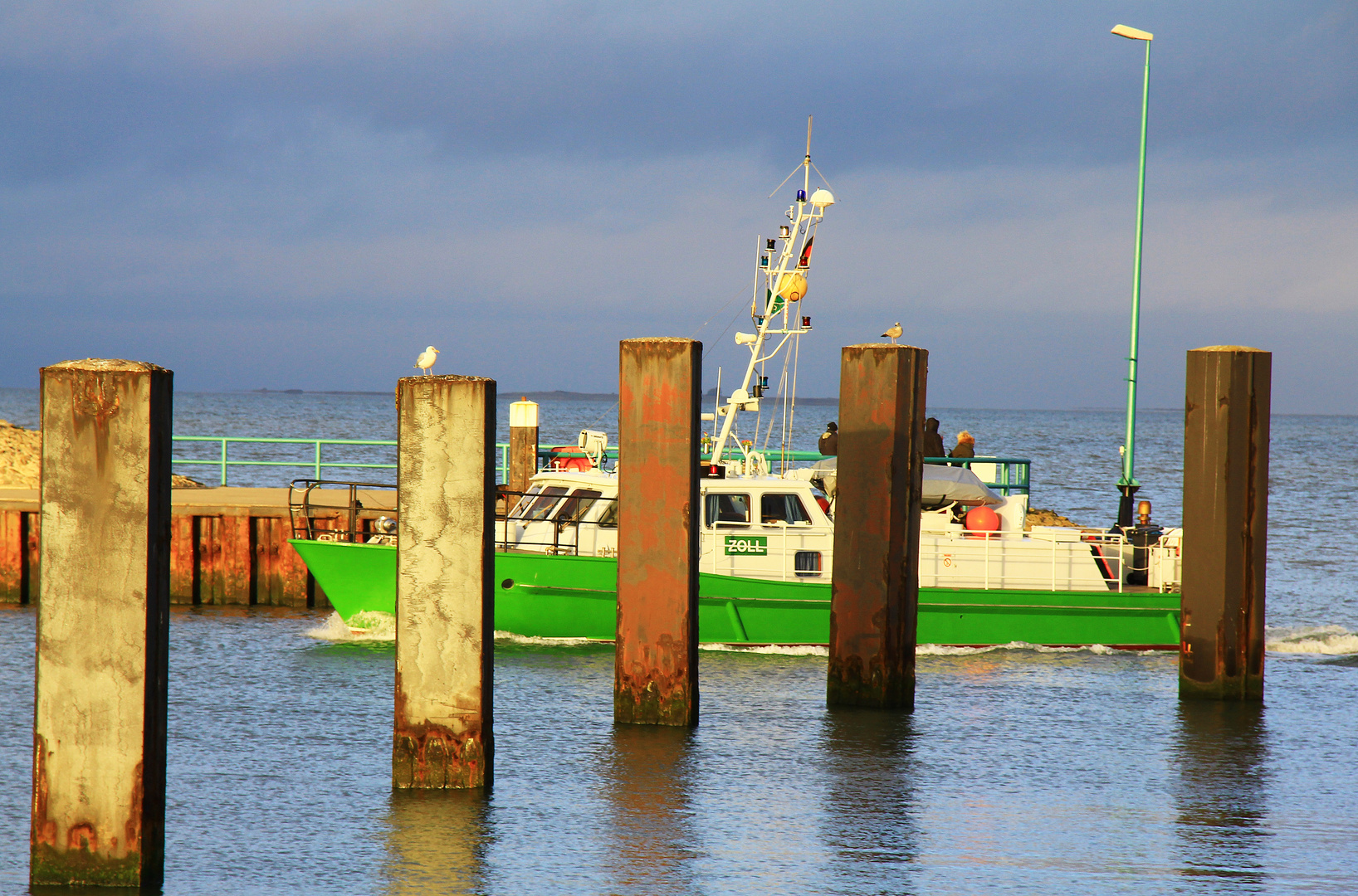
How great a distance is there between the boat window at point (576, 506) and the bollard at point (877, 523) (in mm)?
4187

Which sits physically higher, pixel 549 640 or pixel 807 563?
pixel 807 563

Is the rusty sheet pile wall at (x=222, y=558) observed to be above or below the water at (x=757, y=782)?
above

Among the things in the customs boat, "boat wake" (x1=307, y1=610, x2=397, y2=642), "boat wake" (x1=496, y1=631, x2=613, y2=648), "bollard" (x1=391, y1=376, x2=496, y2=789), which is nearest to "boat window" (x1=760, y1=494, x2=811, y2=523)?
the customs boat

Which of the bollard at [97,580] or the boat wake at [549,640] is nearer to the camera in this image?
the bollard at [97,580]

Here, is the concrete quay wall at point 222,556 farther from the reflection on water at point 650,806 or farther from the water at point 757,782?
the reflection on water at point 650,806

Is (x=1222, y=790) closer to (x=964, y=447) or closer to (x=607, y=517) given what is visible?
(x=607, y=517)

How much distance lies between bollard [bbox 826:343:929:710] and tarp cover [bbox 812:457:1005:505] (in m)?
4.07

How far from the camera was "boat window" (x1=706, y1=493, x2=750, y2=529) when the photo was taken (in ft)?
42.9

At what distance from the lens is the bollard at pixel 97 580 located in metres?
5.44

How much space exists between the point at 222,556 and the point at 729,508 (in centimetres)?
657

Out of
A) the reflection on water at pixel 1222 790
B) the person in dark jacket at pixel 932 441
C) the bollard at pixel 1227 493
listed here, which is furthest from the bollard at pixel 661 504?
the person in dark jacket at pixel 932 441

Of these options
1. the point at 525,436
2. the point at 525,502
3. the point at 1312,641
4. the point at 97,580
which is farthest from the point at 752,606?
the point at 97,580

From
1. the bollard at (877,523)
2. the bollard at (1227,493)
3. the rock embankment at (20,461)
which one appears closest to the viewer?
the bollard at (877,523)

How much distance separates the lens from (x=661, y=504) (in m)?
8.62
